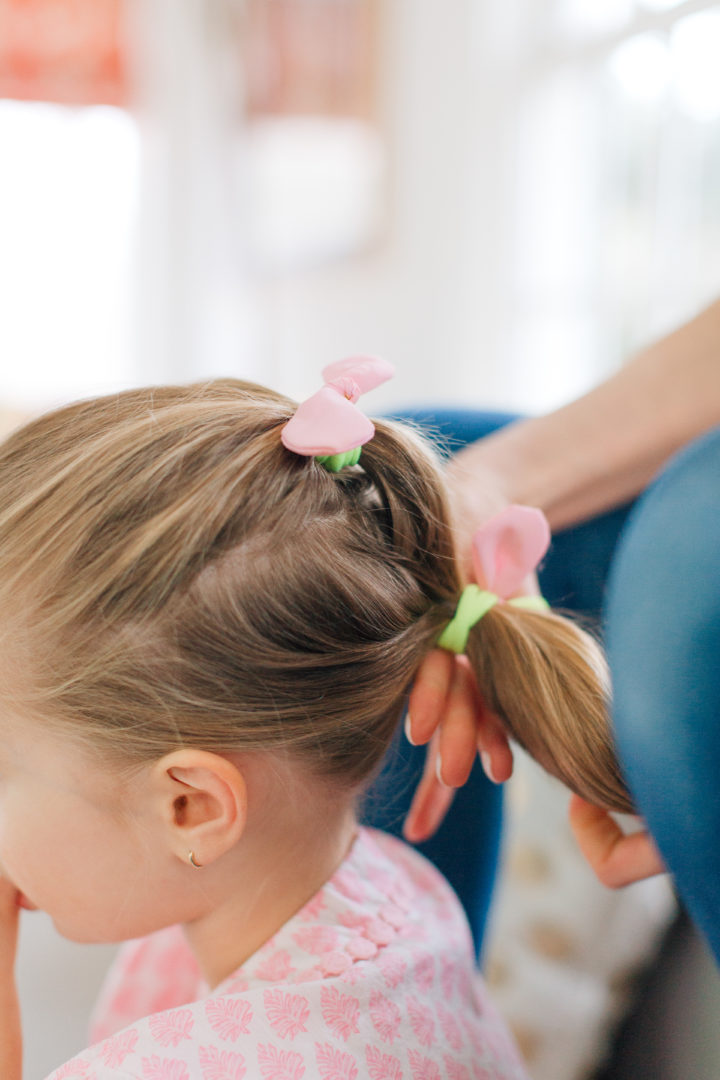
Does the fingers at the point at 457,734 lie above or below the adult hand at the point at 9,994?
above

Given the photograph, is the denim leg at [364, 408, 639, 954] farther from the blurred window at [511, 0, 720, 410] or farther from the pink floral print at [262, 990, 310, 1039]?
the blurred window at [511, 0, 720, 410]

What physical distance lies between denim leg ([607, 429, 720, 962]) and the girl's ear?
0.32 meters

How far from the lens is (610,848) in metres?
0.66

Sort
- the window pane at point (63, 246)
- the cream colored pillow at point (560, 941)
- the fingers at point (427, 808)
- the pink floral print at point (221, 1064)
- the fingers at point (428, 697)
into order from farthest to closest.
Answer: the window pane at point (63, 246)
the cream colored pillow at point (560, 941)
the fingers at point (427, 808)
the fingers at point (428, 697)
the pink floral print at point (221, 1064)

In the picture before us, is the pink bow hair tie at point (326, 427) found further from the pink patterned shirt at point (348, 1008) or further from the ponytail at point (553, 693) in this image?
the pink patterned shirt at point (348, 1008)

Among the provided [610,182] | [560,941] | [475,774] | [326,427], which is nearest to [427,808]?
[475,774]

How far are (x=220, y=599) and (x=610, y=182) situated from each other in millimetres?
1775

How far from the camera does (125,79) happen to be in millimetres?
3201

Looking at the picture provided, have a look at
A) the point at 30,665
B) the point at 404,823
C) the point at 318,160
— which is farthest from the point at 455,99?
the point at 30,665

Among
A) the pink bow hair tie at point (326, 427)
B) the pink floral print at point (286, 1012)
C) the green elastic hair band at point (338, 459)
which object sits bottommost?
the pink floral print at point (286, 1012)

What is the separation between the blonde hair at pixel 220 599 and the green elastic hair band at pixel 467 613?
1cm

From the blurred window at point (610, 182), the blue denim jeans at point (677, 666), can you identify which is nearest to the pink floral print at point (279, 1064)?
the blue denim jeans at point (677, 666)

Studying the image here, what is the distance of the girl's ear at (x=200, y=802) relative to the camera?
631 millimetres

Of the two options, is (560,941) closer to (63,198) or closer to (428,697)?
(428,697)
